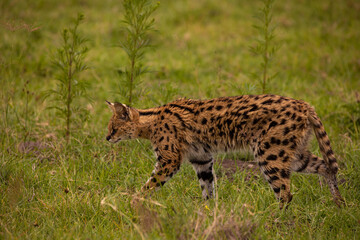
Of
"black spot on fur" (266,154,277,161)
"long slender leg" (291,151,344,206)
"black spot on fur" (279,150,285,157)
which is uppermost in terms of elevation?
"black spot on fur" (279,150,285,157)

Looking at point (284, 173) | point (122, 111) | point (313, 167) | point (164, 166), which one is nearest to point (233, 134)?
point (284, 173)

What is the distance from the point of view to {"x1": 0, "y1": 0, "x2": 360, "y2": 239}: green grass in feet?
Result: 15.6

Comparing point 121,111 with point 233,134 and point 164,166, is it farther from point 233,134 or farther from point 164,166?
point 233,134

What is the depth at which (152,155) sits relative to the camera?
685 centimetres

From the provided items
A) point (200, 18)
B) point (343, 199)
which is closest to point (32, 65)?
point (200, 18)

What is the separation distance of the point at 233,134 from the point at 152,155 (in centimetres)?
161

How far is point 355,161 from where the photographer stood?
6.40m

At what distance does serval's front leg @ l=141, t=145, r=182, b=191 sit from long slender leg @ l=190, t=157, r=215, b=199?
1.07 feet

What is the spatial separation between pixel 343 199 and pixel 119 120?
313 centimetres

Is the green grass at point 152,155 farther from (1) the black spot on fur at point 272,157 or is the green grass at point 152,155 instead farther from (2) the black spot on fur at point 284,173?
(1) the black spot on fur at point 272,157

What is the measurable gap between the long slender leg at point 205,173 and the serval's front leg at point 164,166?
325 mm

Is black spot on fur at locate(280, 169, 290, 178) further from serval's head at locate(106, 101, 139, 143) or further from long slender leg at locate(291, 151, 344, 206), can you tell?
serval's head at locate(106, 101, 139, 143)

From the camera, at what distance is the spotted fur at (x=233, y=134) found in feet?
17.5

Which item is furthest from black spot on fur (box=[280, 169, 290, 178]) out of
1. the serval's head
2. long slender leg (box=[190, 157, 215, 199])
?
the serval's head
